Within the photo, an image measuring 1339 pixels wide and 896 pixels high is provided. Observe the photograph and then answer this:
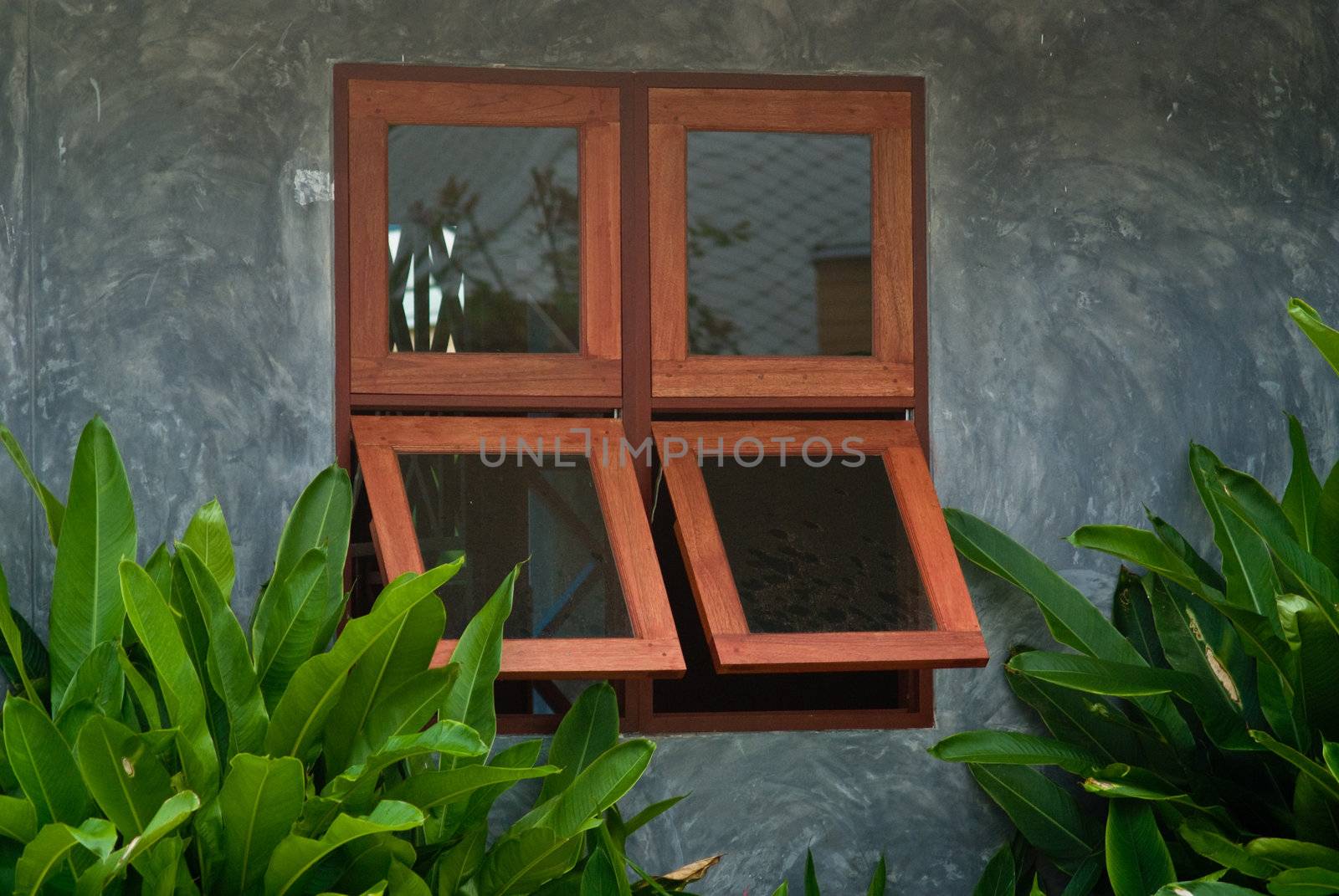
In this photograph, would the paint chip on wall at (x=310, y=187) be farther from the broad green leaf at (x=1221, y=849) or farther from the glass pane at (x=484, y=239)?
the broad green leaf at (x=1221, y=849)

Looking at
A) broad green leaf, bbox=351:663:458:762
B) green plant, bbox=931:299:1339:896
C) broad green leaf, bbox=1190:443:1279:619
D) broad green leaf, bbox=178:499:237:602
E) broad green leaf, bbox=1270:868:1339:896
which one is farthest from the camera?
broad green leaf, bbox=1190:443:1279:619

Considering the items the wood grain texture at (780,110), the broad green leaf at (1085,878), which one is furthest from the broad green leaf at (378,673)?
the broad green leaf at (1085,878)

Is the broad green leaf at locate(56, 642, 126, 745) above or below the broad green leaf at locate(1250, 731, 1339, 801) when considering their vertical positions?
above

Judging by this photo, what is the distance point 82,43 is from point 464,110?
874mm

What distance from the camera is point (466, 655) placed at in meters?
2.97

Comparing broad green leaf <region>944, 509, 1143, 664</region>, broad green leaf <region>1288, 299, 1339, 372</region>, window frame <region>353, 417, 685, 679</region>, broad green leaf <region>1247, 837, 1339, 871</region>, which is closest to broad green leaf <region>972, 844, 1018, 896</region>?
broad green leaf <region>944, 509, 1143, 664</region>

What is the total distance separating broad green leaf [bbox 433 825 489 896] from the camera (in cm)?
278

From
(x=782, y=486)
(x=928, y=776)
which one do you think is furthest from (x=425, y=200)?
(x=928, y=776)

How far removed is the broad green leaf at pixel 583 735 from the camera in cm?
317

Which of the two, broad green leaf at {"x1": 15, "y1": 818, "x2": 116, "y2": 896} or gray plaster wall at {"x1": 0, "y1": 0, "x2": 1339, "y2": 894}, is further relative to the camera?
gray plaster wall at {"x1": 0, "y1": 0, "x2": 1339, "y2": 894}

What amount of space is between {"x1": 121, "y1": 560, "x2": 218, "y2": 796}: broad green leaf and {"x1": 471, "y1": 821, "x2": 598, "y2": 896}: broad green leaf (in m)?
0.53

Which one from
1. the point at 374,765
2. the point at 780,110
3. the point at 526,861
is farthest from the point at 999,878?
the point at 780,110

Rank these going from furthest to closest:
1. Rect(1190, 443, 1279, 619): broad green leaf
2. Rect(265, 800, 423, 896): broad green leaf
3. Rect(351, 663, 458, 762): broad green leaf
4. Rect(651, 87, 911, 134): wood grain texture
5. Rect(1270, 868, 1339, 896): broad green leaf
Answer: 1. Rect(651, 87, 911, 134): wood grain texture
2. Rect(1190, 443, 1279, 619): broad green leaf
3. Rect(1270, 868, 1339, 896): broad green leaf
4. Rect(351, 663, 458, 762): broad green leaf
5. Rect(265, 800, 423, 896): broad green leaf

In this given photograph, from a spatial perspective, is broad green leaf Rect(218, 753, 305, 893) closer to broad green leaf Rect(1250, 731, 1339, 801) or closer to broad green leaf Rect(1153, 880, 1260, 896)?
broad green leaf Rect(1153, 880, 1260, 896)
